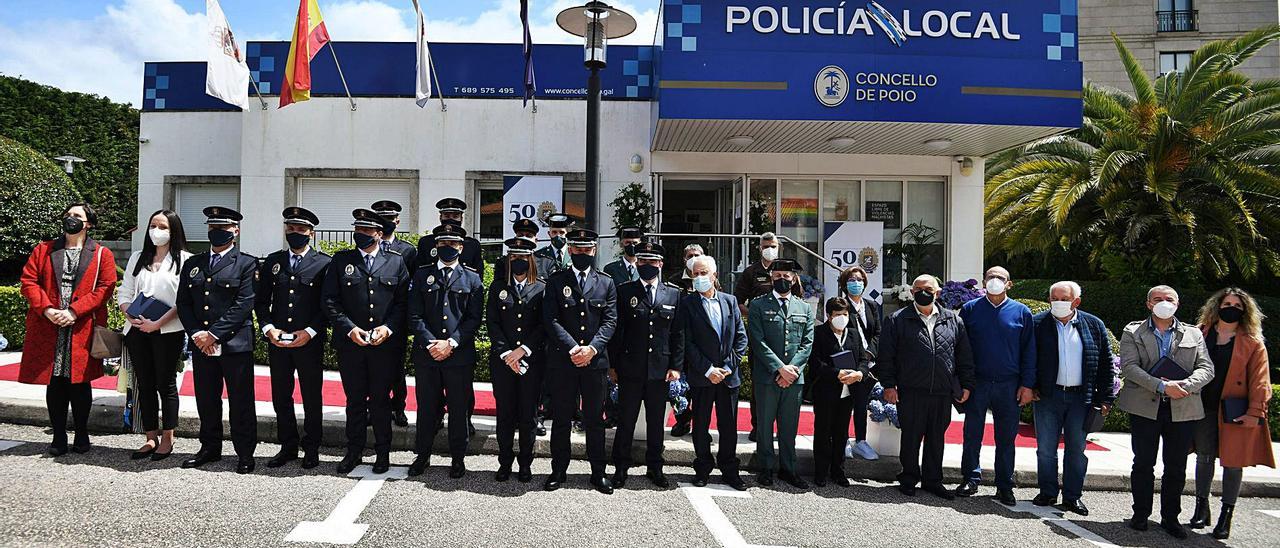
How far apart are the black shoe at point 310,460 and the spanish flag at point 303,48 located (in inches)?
290

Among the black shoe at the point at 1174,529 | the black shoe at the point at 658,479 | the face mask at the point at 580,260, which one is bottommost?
the black shoe at the point at 1174,529

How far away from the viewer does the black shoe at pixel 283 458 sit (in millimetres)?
5902

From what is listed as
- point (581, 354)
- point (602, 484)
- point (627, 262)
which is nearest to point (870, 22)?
point (627, 262)

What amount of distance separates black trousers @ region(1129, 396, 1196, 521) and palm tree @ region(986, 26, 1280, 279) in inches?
333

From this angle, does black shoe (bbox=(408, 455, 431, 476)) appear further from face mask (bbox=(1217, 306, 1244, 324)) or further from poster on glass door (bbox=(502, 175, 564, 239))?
poster on glass door (bbox=(502, 175, 564, 239))

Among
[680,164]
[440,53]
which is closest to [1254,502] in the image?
[680,164]

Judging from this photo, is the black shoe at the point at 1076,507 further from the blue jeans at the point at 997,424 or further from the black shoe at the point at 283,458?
the black shoe at the point at 283,458

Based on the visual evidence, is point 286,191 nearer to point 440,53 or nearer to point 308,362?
point 440,53

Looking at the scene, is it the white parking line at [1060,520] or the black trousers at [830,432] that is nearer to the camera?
the white parking line at [1060,520]

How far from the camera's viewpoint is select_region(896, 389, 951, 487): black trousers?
6000mm

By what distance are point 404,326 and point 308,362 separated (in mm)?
755

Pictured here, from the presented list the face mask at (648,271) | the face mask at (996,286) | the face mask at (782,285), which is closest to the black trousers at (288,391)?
the face mask at (648,271)

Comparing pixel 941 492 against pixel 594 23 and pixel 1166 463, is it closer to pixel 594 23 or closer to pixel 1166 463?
pixel 1166 463

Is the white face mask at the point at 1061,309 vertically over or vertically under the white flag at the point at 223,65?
under
